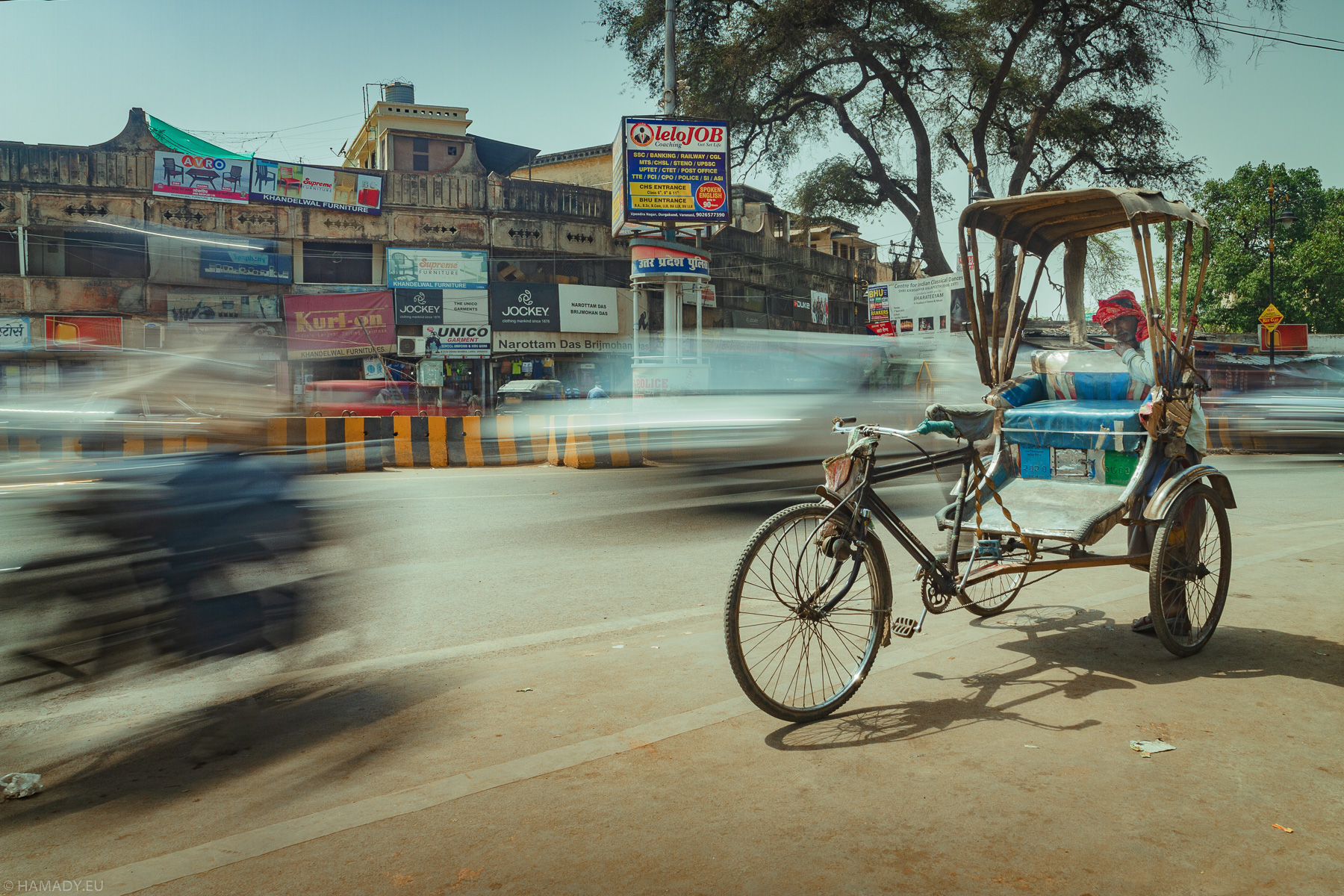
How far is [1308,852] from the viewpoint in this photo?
226 centimetres

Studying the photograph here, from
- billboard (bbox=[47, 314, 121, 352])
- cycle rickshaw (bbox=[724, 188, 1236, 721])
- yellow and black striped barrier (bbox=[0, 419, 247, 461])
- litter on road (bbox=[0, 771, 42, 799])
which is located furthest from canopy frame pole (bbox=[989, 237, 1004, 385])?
billboard (bbox=[47, 314, 121, 352])

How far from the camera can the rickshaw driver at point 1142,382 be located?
3914 mm

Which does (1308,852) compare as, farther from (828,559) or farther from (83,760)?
(83,760)

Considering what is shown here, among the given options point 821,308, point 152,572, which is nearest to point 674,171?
point 152,572

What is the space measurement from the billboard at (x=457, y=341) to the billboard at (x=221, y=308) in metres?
4.98

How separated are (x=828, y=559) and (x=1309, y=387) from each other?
16.6 metres

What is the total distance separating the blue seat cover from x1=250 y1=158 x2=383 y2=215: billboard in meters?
28.8

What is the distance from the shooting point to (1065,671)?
375 cm

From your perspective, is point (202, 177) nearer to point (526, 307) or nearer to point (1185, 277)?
point (526, 307)

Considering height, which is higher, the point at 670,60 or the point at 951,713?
the point at 670,60

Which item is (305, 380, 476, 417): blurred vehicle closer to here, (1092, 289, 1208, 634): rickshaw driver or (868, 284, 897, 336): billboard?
(868, 284, 897, 336): billboard

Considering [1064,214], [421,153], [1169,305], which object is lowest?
[1169,305]

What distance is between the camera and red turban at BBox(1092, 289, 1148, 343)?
4.57 meters

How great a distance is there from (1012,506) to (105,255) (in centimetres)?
3134
